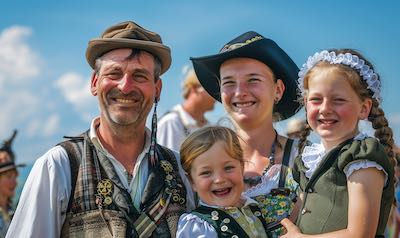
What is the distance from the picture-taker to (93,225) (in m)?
3.35

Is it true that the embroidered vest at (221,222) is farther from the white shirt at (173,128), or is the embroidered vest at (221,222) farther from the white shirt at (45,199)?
the white shirt at (173,128)

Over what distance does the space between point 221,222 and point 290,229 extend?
38 cm

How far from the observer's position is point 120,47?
146 inches

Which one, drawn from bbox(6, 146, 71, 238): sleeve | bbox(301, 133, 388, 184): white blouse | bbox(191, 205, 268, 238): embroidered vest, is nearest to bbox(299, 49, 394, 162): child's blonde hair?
bbox(301, 133, 388, 184): white blouse

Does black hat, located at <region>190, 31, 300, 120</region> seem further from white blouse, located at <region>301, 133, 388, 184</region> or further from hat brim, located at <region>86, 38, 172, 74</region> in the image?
white blouse, located at <region>301, 133, 388, 184</region>

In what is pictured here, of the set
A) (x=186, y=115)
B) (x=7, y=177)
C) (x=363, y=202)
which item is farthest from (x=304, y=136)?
(x=7, y=177)

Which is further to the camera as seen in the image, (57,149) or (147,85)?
(147,85)

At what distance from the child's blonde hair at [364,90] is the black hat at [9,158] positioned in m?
5.55

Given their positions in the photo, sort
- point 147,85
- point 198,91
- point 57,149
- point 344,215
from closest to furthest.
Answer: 1. point 344,215
2. point 57,149
3. point 147,85
4. point 198,91

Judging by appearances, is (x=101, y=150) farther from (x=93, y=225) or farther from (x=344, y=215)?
(x=344, y=215)

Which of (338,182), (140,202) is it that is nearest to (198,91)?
(140,202)

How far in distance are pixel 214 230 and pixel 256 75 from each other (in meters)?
1.10

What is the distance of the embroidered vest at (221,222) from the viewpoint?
3.29 metres

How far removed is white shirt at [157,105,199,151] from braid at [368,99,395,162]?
3.87m
